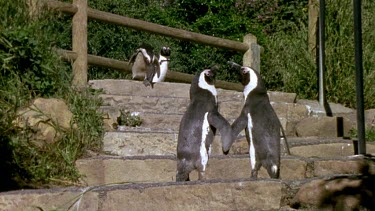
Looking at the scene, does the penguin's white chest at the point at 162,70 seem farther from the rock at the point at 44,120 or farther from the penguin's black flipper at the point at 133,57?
the rock at the point at 44,120

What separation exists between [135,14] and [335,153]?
24.8 feet

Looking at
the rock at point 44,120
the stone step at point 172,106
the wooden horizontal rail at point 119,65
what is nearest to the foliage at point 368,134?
the stone step at point 172,106

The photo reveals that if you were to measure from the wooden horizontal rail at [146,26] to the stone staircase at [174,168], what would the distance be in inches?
27.3

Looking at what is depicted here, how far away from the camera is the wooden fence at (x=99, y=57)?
27.3ft

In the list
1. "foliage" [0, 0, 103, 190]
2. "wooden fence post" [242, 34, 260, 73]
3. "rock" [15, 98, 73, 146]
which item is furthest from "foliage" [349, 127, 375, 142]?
"wooden fence post" [242, 34, 260, 73]

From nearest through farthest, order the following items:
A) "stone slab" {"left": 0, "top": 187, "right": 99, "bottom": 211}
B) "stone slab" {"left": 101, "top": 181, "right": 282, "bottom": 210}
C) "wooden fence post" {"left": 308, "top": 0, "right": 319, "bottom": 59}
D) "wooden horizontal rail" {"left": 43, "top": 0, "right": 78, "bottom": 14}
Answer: "stone slab" {"left": 101, "top": 181, "right": 282, "bottom": 210} → "stone slab" {"left": 0, "top": 187, "right": 99, "bottom": 211} → "wooden horizontal rail" {"left": 43, "top": 0, "right": 78, "bottom": 14} → "wooden fence post" {"left": 308, "top": 0, "right": 319, "bottom": 59}

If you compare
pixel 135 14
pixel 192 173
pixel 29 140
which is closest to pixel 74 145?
pixel 29 140

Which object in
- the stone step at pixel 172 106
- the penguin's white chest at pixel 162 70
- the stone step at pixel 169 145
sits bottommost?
the stone step at pixel 169 145

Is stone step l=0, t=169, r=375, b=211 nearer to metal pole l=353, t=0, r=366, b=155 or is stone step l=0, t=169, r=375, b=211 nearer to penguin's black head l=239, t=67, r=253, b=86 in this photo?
metal pole l=353, t=0, r=366, b=155

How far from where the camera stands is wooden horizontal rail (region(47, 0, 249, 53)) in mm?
8320

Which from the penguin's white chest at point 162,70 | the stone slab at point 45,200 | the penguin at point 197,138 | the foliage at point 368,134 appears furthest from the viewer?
the penguin's white chest at point 162,70

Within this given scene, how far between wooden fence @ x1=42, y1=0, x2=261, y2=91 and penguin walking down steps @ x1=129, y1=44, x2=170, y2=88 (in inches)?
5.5

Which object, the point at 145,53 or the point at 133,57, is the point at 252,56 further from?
the point at 133,57

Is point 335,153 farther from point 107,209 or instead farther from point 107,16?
point 107,16
